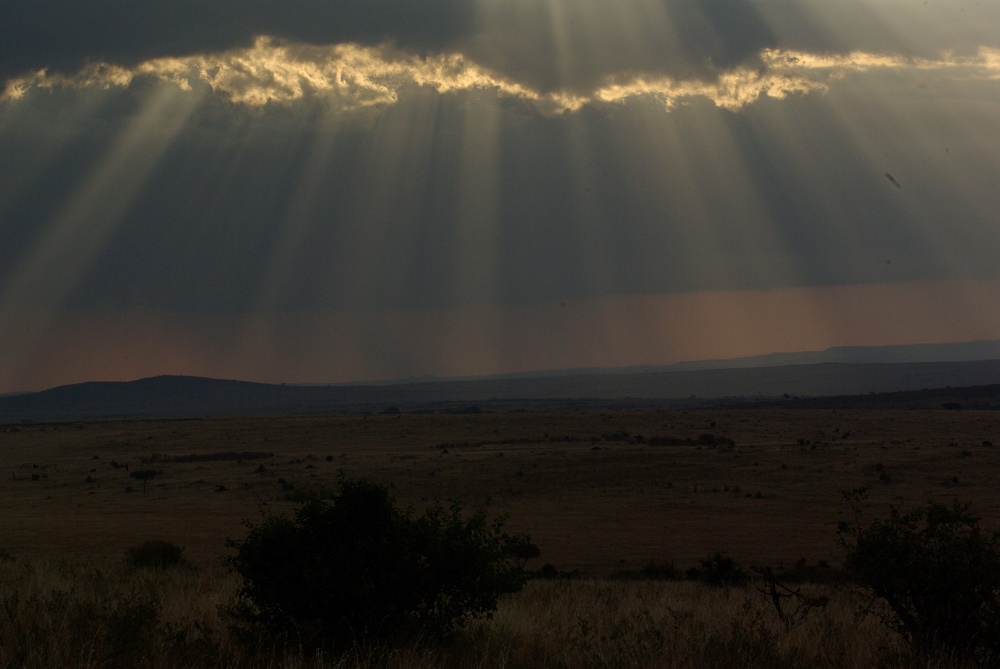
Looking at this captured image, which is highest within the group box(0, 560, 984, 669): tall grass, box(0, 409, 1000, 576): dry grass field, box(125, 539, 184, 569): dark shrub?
box(0, 560, 984, 669): tall grass

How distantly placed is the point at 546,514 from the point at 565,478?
33.3ft

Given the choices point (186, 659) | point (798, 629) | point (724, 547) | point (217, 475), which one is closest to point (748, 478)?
point (724, 547)

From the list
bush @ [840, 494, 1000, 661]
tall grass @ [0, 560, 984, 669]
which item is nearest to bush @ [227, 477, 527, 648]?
tall grass @ [0, 560, 984, 669]

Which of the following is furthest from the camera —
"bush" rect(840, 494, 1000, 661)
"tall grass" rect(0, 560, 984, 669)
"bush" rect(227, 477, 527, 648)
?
"bush" rect(227, 477, 527, 648)

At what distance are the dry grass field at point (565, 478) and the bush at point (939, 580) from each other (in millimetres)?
9583

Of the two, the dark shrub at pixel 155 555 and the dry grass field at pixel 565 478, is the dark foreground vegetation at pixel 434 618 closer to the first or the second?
the dry grass field at pixel 565 478

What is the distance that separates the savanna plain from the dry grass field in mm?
230

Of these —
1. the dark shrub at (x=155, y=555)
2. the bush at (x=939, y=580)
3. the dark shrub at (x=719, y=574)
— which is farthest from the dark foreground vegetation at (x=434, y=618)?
the dark shrub at (x=719, y=574)

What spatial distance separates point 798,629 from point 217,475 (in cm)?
4817

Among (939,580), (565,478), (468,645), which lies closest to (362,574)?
(468,645)

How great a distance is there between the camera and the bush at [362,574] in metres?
8.71

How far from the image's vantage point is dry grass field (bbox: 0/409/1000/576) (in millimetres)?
30109

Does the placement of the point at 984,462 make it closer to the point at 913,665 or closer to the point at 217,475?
the point at 217,475

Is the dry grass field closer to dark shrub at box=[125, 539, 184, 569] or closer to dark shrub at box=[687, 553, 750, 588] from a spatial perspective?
dark shrub at box=[125, 539, 184, 569]
